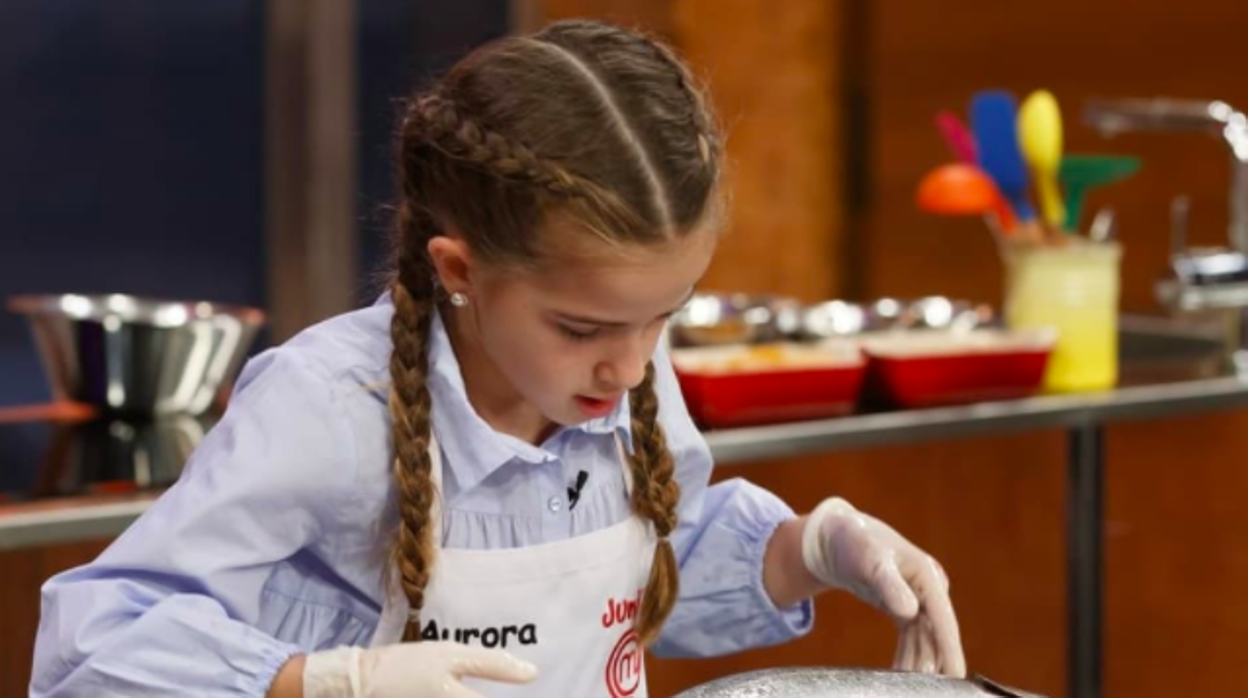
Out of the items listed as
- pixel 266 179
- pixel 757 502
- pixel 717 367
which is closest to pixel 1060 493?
pixel 717 367

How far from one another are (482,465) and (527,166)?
8.7 inches

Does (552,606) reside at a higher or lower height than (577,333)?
lower

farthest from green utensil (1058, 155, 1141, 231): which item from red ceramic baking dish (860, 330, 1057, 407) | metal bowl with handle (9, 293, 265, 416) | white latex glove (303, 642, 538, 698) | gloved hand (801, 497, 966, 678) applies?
white latex glove (303, 642, 538, 698)

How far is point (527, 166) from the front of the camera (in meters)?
1.22

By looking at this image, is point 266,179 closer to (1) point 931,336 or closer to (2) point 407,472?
(1) point 931,336

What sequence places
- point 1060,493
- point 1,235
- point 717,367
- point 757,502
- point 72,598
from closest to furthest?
point 72,598, point 757,502, point 717,367, point 1060,493, point 1,235

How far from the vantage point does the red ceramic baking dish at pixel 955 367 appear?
2.33 metres

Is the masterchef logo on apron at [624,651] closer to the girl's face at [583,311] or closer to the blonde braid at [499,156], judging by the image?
the girl's face at [583,311]

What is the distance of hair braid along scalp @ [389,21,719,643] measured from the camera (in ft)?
4.01

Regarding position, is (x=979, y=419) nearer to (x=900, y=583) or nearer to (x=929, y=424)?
(x=929, y=424)

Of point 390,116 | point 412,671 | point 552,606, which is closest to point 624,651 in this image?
point 552,606

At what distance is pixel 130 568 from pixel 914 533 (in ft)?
4.25

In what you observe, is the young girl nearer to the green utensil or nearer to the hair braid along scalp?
the hair braid along scalp

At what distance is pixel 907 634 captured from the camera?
1.38m
